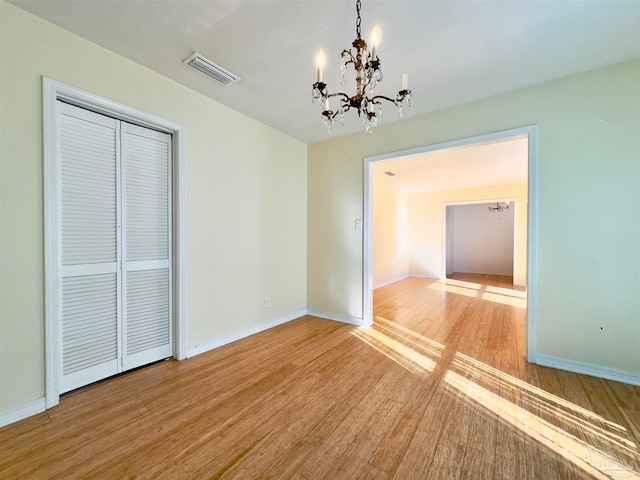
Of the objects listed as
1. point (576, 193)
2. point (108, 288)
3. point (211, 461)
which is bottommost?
point (211, 461)

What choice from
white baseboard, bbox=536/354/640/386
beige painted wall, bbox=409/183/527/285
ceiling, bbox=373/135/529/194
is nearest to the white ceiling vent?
ceiling, bbox=373/135/529/194

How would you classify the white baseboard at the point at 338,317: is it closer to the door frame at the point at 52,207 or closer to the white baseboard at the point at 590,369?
the white baseboard at the point at 590,369

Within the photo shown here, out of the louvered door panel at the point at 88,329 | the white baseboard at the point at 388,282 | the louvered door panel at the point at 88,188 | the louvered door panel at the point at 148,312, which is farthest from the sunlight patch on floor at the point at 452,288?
the louvered door panel at the point at 88,188

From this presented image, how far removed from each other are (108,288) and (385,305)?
4.02 m

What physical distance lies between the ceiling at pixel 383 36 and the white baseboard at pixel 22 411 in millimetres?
2658

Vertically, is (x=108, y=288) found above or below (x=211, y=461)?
above

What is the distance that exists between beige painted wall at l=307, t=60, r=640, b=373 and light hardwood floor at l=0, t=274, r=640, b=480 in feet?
1.37

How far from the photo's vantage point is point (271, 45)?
2051mm

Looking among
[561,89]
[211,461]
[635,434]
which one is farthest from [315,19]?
[635,434]

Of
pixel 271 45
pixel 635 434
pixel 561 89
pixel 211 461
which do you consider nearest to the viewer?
pixel 211 461

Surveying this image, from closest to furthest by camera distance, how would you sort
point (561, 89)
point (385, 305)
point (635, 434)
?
point (635, 434) < point (561, 89) < point (385, 305)

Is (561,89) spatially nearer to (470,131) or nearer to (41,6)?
(470,131)

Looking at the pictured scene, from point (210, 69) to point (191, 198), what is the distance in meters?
1.20

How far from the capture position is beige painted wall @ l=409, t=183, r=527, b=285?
6652 millimetres
